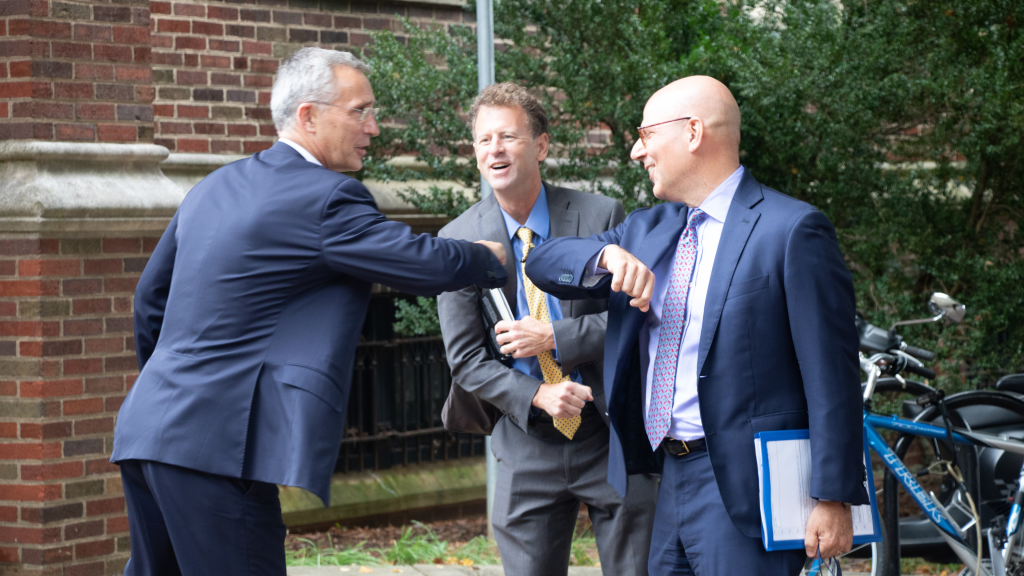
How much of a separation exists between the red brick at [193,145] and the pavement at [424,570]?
7.95ft

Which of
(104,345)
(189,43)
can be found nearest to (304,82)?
(104,345)

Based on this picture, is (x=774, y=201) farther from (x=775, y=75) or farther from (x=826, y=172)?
(x=826, y=172)

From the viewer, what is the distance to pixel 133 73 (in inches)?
190

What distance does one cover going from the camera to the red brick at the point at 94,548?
466 centimetres

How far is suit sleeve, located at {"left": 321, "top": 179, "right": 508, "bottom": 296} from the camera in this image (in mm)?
2463

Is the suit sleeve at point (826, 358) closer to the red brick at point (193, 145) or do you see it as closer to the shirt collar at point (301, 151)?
the shirt collar at point (301, 151)

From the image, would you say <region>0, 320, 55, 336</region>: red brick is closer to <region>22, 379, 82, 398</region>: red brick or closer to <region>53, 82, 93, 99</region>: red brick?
<region>22, 379, 82, 398</region>: red brick

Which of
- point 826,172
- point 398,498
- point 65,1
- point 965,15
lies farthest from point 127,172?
point 965,15

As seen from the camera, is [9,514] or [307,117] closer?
[307,117]

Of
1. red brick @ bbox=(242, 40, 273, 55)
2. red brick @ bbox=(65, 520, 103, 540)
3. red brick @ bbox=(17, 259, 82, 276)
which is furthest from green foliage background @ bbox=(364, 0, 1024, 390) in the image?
red brick @ bbox=(65, 520, 103, 540)

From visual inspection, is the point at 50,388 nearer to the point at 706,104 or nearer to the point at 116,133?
the point at 116,133

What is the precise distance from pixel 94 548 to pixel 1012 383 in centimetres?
451

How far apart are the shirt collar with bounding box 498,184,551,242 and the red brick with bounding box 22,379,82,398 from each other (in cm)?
259

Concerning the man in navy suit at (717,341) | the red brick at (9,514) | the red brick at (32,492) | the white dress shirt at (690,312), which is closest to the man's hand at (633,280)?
the man in navy suit at (717,341)
